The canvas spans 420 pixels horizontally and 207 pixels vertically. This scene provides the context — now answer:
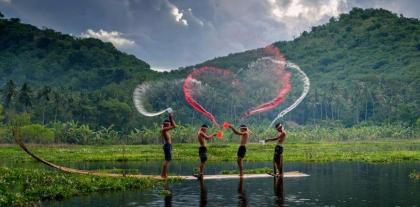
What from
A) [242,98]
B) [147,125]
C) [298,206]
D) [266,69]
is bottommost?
[298,206]

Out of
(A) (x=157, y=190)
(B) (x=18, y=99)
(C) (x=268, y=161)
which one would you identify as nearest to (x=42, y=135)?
(B) (x=18, y=99)

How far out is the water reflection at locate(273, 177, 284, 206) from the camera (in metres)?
20.6

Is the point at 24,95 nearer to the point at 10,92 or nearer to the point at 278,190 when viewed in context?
the point at 10,92

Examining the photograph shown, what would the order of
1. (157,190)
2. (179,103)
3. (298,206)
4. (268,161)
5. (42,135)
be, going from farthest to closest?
(179,103) → (42,135) → (268,161) → (157,190) → (298,206)

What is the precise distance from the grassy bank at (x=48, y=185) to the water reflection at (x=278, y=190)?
5879 mm

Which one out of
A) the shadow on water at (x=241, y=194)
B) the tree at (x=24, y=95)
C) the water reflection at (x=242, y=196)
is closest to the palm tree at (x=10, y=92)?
the tree at (x=24, y=95)

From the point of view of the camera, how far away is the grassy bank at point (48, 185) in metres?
20.1

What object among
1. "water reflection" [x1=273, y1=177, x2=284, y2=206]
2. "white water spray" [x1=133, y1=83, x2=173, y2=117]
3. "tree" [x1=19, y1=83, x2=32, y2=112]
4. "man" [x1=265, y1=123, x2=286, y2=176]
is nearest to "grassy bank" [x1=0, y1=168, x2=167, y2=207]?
"white water spray" [x1=133, y1=83, x2=173, y2=117]

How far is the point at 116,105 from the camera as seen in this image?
5197 inches

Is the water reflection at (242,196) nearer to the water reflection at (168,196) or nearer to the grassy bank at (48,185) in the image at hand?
the water reflection at (168,196)

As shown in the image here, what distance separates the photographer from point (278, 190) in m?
23.9

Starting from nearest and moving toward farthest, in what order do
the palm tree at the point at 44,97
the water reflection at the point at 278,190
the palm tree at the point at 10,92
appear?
the water reflection at the point at 278,190 < the palm tree at the point at 10,92 < the palm tree at the point at 44,97

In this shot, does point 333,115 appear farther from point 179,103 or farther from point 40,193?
point 40,193

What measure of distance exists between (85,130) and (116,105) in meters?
32.6
